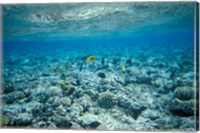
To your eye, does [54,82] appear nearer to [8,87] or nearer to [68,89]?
[68,89]

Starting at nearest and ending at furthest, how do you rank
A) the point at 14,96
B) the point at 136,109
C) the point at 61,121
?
1. the point at 136,109
2. the point at 61,121
3. the point at 14,96

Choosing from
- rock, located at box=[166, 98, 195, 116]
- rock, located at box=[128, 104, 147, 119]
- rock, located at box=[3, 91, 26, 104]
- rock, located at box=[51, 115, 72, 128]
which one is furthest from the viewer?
rock, located at box=[3, 91, 26, 104]

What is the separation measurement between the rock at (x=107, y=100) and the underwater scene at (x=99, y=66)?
13 mm

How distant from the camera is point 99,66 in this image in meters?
4.72

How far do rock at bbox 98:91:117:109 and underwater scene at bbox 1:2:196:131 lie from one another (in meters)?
0.01

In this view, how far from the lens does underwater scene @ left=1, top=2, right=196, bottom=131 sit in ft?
14.8

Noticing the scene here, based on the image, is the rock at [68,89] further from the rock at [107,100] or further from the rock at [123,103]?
the rock at [123,103]

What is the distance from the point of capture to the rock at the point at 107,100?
15.1 ft

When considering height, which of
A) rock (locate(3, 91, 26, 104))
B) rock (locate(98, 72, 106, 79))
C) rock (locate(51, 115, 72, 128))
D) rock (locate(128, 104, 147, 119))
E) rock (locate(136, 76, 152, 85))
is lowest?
rock (locate(51, 115, 72, 128))

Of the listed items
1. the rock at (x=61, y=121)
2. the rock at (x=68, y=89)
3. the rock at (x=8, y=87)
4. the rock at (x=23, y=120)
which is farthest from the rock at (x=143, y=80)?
the rock at (x=8, y=87)

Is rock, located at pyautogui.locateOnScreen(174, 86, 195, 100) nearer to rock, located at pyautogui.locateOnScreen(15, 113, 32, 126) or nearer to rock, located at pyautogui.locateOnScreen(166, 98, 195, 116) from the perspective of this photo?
rock, located at pyautogui.locateOnScreen(166, 98, 195, 116)

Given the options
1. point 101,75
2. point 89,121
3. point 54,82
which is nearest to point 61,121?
point 89,121

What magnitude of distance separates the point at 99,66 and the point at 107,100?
1.52 feet

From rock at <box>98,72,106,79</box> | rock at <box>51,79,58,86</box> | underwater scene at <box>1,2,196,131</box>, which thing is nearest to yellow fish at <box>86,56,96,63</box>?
underwater scene at <box>1,2,196,131</box>
